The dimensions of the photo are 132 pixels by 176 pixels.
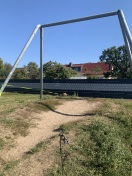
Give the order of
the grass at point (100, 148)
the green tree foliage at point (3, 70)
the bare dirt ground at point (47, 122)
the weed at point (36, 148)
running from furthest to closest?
the green tree foliage at point (3, 70) → the bare dirt ground at point (47, 122) → the weed at point (36, 148) → the grass at point (100, 148)

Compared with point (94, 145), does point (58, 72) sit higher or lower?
higher

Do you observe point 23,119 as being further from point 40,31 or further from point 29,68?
point 29,68

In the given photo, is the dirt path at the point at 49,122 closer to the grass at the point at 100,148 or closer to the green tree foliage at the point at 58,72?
the grass at the point at 100,148

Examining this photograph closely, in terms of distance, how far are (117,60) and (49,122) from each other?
3659 cm

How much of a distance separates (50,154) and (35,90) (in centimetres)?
1366

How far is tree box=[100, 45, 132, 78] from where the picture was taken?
41.7m

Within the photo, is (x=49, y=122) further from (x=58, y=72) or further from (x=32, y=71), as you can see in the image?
(x=32, y=71)

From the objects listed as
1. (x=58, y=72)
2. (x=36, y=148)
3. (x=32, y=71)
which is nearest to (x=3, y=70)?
(x=32, y=71)

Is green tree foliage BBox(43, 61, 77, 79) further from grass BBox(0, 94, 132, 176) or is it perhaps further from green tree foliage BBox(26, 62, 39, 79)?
grass BBox(0, 94, 132, 176)

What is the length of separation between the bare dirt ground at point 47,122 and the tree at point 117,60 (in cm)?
3127

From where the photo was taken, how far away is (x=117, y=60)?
144 ft

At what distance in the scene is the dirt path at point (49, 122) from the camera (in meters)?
7.07

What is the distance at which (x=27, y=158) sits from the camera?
658 centimetres

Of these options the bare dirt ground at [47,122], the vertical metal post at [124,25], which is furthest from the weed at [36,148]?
the vertical metal post at [124,25]
